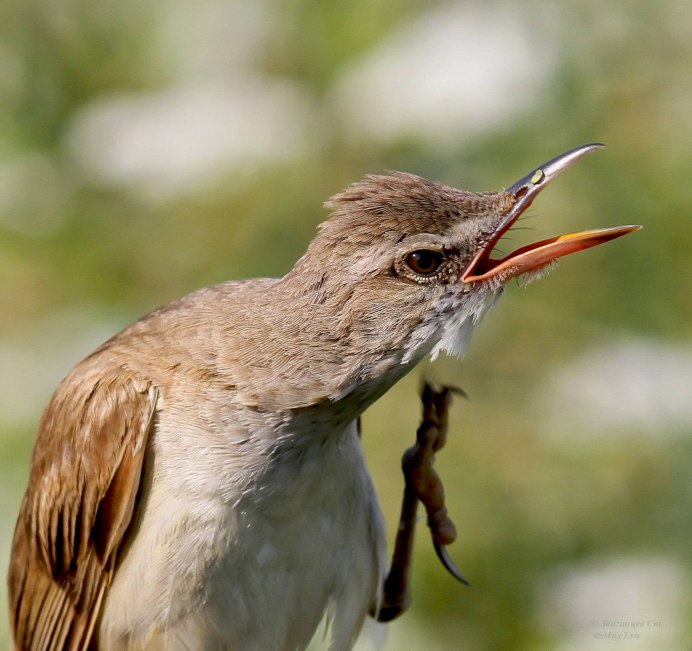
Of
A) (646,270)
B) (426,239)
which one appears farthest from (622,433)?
(426,239)

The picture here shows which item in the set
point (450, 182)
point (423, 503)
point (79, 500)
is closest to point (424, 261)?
point (423, 503)

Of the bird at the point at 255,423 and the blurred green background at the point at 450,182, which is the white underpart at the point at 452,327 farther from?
the blurred green background at the point at 450,182

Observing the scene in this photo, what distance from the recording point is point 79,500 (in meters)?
3.51

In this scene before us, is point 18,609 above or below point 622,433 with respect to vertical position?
below

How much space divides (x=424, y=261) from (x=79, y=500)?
136cm

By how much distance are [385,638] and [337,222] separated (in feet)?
6.71

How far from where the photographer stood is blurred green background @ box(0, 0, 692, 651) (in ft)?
15.9

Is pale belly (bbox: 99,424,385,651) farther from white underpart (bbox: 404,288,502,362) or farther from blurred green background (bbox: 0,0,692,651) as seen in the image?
blurred green background (bbox: 0,0,692,651)

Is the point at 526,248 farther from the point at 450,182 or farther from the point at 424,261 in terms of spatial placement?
the point at 450,182

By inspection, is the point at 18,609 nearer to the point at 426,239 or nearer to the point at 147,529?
the point at 147,529

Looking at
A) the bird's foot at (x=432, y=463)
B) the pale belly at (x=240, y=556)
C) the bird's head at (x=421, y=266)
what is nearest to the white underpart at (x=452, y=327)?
the bird's head at (x=421, y=266)

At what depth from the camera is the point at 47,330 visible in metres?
5.30

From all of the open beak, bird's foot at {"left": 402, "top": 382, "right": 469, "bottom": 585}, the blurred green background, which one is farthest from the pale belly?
the blurred green background

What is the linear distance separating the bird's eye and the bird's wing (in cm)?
89
